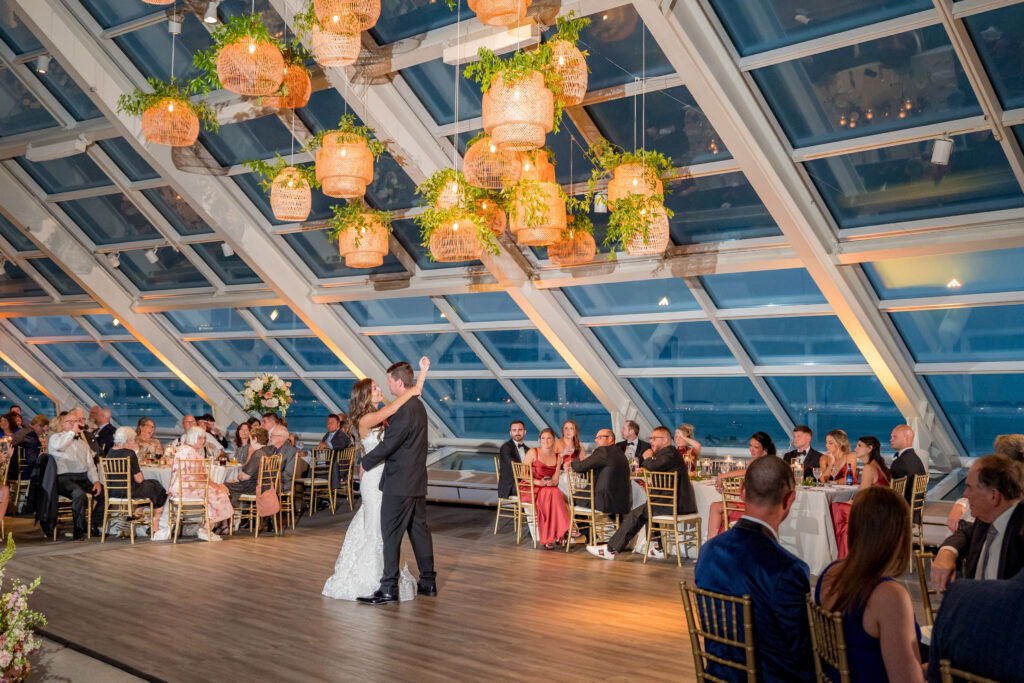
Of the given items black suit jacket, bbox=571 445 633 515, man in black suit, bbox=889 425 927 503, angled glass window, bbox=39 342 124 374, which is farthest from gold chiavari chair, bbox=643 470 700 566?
angled glass window, bbox=39 342 124 374

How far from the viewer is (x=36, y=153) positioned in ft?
35.1

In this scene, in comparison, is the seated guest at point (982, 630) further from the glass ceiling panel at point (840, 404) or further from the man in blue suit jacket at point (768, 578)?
the glass ceiling panel at point (840, 404)

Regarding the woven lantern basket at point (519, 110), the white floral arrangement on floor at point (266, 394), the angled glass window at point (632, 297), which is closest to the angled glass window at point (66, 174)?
the white floral arrangement on floor at point (266, 394)

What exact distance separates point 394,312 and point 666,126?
549cm

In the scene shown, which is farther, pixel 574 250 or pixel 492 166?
pixel 574 250

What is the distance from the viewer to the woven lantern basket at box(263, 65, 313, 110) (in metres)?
7.32

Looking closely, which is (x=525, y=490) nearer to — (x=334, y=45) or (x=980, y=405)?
(x=980, y=405)

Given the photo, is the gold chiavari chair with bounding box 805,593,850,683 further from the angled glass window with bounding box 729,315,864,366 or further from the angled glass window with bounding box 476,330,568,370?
the angled glass window with bounding box 476,330,568,370

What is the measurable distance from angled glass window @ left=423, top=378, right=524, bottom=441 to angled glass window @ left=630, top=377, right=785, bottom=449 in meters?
2.29

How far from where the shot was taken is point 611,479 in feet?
28.6

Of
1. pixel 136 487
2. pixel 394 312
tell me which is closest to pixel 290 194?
pixel 136 487

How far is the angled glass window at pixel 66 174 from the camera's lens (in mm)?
11453

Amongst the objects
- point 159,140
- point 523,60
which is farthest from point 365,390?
point 159,140

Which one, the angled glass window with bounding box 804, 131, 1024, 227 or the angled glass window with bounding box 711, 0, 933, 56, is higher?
the angled glass window with bounding box 711, 0, 933, 56
